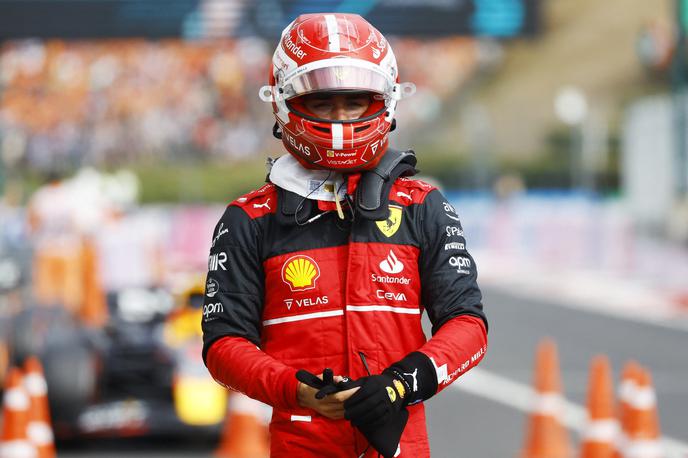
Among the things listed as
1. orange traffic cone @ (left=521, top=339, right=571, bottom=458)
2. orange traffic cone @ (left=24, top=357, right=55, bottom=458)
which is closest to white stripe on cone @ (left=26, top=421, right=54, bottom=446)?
orange traffic cone @ (left=24, top=357, right=55, bottom=458)

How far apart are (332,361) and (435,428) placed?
775cm

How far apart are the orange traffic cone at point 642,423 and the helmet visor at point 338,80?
3988mm

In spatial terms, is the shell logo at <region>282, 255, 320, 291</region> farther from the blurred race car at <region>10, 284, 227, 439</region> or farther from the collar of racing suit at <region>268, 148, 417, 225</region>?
the blurred race car at <region>10, 284, 227, 439</region>

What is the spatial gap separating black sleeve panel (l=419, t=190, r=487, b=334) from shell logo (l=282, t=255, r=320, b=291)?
27 centimetres

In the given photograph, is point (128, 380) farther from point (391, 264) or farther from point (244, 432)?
point (391, 264)

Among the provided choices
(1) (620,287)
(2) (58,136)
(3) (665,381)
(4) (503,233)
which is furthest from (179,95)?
(3) (665,381)

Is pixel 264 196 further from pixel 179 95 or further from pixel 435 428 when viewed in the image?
pixel 179 95

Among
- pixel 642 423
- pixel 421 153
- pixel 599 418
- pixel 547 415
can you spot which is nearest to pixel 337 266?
pixel 642 423

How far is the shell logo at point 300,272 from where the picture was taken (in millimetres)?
3643

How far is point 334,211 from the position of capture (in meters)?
3.71

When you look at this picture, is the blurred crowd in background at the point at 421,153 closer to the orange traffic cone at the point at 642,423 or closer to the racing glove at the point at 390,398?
the orange traffic cone at the point at 642,423

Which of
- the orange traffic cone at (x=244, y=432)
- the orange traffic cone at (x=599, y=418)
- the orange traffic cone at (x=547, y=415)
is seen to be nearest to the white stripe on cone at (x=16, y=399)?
the orange traffic cone at (x=244, y=432)

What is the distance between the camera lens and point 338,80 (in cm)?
368

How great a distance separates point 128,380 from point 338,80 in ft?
22.8
